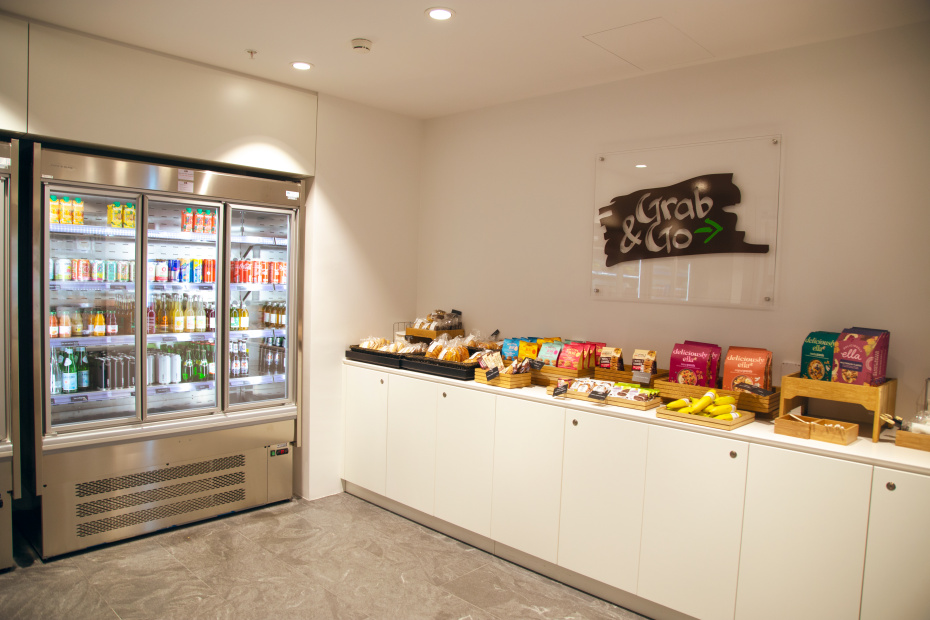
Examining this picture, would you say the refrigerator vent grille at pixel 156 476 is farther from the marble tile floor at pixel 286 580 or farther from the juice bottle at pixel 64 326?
the juice bottle at pixel 64 326

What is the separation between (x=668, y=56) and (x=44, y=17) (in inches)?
128

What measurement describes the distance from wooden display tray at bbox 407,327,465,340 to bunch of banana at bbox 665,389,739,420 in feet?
6.35

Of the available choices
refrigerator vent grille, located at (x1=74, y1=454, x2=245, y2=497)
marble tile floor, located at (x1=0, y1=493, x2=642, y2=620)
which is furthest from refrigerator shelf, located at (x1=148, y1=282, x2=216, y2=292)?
marble tile floor, located at (x1=0, y1=493, x2=642, y2=620)

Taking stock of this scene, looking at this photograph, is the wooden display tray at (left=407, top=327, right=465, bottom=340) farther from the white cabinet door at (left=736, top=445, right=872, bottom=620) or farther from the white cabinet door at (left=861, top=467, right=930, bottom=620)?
the white cabinet door at (left=861, top=467, right=930, bottom=620)

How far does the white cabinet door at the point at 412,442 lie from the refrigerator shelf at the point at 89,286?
66.6 inches

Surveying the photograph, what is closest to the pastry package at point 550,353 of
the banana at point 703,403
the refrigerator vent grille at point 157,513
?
the banana at point 703,403

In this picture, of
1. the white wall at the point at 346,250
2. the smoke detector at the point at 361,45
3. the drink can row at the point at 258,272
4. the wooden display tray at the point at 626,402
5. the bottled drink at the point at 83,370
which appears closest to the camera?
the wooden display tray at the point at 626,402

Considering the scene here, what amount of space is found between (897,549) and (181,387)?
12.4ft

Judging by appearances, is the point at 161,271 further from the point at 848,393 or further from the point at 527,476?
the point at 848,393

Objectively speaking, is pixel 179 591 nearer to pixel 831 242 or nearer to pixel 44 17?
pixel 44 17

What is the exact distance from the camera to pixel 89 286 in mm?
3357

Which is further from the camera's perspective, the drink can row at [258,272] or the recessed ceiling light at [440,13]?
the drink can row at [258,272]

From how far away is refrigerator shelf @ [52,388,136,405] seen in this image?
3.36 m

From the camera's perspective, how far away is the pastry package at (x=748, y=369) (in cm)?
287
